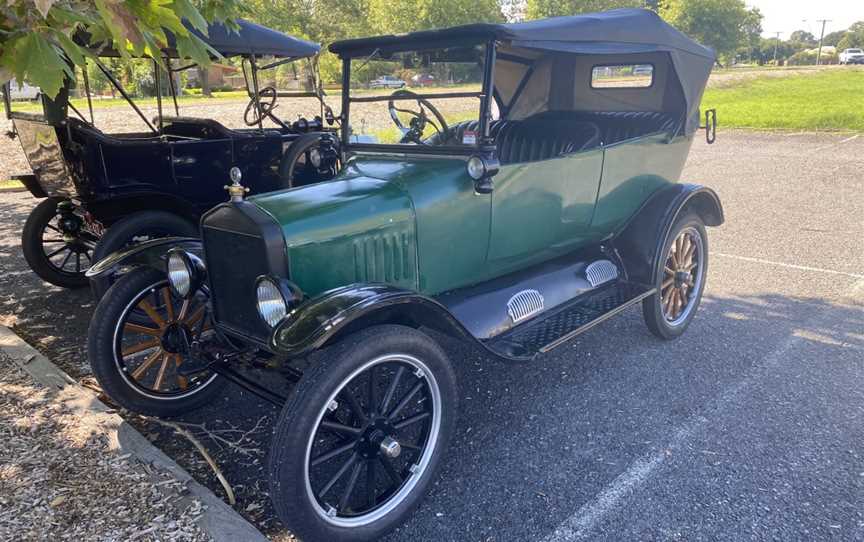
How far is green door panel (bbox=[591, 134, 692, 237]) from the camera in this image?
393cm

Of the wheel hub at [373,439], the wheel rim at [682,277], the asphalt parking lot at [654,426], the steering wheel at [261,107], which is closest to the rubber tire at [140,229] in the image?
the asphalt parking lot at [654,426]

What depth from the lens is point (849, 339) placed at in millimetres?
4066

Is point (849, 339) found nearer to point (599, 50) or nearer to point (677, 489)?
point (677, 489)

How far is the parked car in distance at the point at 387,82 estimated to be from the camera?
140 inches

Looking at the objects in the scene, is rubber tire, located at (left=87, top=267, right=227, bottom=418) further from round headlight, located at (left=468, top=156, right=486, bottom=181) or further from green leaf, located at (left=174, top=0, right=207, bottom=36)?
round headlight, located at (left=468, top=156, right=486, bottom=181)

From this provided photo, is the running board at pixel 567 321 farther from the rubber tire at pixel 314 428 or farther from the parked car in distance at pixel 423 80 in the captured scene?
the parked car in distance at pixel 423 80

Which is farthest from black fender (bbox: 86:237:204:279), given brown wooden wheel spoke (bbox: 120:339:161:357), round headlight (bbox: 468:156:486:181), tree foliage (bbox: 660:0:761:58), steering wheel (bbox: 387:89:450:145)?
tree foliage (bbox: 660:0:761:58)

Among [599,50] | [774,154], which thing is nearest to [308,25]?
[774,154]

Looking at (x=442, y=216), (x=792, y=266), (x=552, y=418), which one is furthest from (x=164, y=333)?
(x=792, y=266)

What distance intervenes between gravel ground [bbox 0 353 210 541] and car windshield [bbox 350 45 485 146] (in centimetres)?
215

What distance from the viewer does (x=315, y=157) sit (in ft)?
19.1

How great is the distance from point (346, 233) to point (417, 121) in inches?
43.5

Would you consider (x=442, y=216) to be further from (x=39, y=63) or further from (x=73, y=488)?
(x=73, y=488)

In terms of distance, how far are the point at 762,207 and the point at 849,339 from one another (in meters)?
4.58
